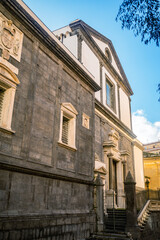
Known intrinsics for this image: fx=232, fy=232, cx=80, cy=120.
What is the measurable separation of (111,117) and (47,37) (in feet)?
36.8

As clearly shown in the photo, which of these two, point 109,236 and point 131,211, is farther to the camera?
point 131,211

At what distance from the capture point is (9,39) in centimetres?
866

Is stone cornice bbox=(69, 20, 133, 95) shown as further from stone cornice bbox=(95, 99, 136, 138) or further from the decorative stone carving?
the decorative stone carving

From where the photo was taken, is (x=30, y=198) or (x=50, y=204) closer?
(x=30, y=198)

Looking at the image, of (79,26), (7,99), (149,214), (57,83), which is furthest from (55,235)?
(79,26)

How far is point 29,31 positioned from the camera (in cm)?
978

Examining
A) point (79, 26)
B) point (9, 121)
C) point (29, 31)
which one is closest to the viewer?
point (9, 121)

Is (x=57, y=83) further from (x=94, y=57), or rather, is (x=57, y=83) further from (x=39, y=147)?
(x=94, y=57)

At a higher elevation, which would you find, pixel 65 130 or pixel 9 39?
pixel 9 39

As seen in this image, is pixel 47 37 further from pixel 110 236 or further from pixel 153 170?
pixel 153 170

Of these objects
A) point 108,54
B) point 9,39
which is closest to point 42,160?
point 9,39

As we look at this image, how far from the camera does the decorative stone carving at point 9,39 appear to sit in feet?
27.5

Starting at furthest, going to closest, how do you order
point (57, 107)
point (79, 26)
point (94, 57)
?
1. point (94, 57)
2. point (79, 26)
3. point (57, 107)

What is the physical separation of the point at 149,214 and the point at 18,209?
34.0 feet
